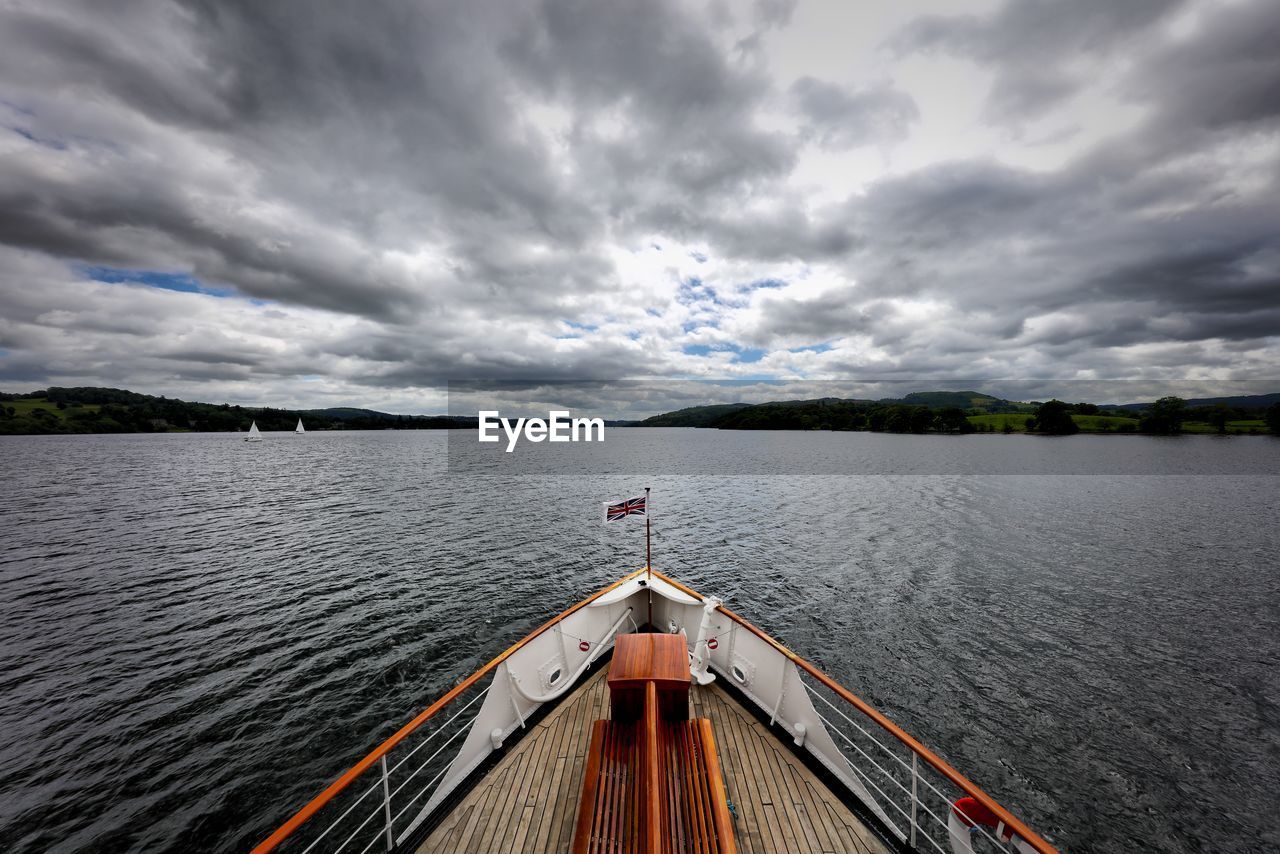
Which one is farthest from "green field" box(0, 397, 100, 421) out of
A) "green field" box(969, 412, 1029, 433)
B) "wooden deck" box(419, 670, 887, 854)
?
"green field" box(969, 412, 1029, 433)

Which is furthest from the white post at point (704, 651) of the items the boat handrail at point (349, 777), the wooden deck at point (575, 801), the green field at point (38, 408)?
the green field at point (38, 408)

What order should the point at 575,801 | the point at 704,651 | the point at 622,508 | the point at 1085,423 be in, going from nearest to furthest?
the point at 575,801
the point at 704,651
the point at 622,508
the point at 1085,423

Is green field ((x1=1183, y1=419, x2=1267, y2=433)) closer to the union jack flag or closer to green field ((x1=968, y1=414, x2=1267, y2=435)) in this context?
green field ((x1=968, y1=414, x2=1267, y2=435))

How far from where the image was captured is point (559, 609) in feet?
63.6

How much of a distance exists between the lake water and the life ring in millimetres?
7023

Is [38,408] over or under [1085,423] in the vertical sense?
over

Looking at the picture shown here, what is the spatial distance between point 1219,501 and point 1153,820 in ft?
174

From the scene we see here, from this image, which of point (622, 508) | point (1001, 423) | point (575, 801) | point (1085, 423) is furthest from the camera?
point (1001, 423)

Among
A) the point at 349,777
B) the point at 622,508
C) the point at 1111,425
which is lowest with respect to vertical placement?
the point at 349,777

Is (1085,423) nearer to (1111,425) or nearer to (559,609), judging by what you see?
(1111,425)

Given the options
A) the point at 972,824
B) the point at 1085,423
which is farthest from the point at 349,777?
the point at 1085,423

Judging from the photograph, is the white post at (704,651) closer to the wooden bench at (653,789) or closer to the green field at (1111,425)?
the wooden bench at (653,789)

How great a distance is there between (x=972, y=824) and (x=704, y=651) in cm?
576

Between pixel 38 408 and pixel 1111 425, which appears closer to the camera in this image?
pixel 1111 425
